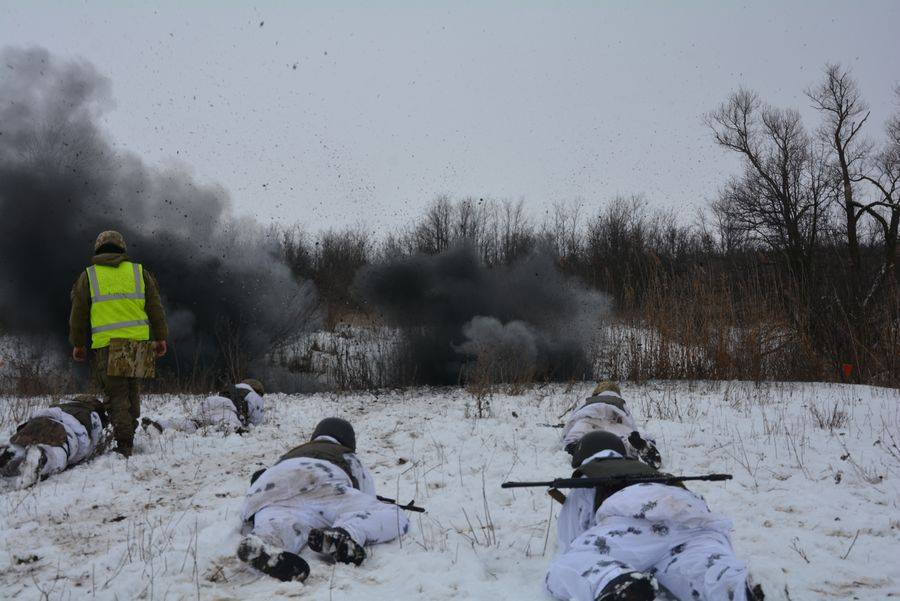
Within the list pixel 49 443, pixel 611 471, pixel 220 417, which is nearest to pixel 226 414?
pixel 220 417

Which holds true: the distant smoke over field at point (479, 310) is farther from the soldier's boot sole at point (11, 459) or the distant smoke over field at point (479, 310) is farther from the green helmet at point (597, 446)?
the green helmet at point (597, 446)

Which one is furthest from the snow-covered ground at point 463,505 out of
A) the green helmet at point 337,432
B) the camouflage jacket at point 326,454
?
the green helmet at point 337,432

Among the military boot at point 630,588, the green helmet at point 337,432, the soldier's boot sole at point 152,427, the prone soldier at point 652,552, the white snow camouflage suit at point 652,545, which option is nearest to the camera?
the military boot at point 630,588

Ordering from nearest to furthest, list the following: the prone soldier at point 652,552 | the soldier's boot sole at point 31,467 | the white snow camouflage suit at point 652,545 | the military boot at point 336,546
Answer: the prone soldier at point 652,552
the white snow camouflage suit at point 652,545
the military boot at point 336,546
the soldier's boot sole at point 31,467

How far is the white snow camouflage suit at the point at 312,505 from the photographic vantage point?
350 centimetres

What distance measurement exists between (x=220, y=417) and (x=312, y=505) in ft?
15.8

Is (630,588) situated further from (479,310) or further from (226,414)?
(479,310)

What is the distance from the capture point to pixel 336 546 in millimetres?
3432

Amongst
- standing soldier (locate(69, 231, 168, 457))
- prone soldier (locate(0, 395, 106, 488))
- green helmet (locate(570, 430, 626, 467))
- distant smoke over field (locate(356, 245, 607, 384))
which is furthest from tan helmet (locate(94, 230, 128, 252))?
distant smoke over field (locate(356, 245, 607, 384))

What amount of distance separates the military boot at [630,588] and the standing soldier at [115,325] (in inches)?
214

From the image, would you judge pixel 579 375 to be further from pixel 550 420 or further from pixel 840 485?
pixel 840 485

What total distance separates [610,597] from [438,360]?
11753 mm

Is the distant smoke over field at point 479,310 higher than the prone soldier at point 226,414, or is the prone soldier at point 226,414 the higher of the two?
the distant smoke over field at point 479,310

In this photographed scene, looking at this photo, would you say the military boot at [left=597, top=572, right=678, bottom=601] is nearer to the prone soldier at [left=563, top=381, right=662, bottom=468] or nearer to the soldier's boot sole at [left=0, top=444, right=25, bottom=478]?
the prone soldier at [left=563, top=381, right=662, bottom=468]
